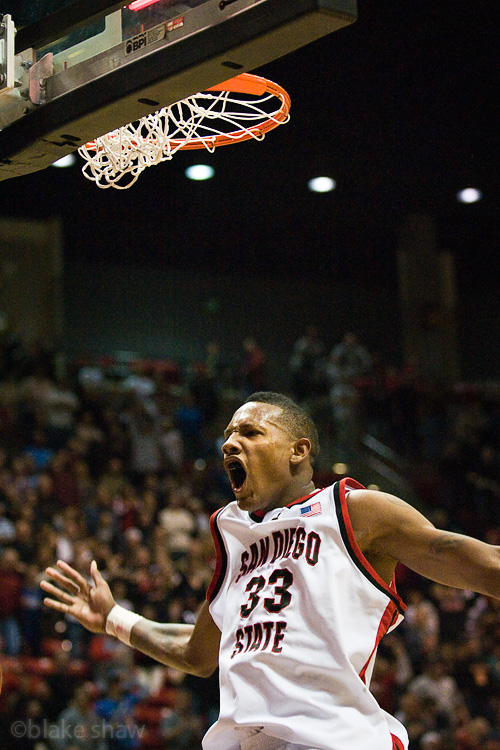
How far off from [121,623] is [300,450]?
0.93 metres

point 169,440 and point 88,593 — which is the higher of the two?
point 169,440

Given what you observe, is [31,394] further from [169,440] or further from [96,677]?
[96,677]

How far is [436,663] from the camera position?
25.5 ft

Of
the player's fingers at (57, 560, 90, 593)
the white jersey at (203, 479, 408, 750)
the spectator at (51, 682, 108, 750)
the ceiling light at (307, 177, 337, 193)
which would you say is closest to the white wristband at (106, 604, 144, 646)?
the player's fingers at (57, 560, 90, 593)

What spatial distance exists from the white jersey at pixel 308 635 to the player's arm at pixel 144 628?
362 mm

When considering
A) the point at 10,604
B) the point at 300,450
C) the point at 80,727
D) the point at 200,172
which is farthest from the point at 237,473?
the point at 200,172

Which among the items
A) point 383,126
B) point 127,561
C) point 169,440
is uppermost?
point 383,126

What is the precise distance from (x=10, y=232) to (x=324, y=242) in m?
4.66

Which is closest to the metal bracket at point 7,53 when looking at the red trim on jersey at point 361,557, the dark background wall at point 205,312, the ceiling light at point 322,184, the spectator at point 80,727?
the red trim on jersey at point 361,557

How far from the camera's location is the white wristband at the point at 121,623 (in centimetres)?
322

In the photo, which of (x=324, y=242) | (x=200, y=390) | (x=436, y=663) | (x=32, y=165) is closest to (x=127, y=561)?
(x=436, y=663)

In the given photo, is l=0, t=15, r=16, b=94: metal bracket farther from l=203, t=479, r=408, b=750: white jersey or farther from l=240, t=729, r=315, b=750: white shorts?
l=240, t=729, r=315, b=750: white shorts

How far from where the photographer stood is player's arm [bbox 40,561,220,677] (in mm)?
3043

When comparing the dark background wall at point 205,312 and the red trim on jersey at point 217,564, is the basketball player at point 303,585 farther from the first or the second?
the dark background wall at point 205,312
